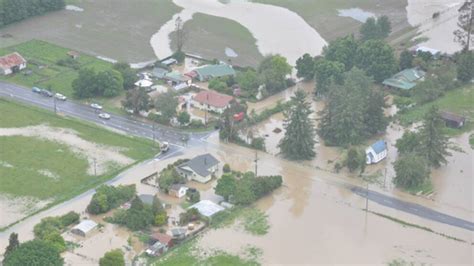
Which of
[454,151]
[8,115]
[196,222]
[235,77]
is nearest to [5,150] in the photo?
[8,115]

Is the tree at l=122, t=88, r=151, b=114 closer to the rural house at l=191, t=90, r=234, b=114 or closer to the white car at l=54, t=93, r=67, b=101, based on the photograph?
the rural house at l=191, t=90, r=234, b=114

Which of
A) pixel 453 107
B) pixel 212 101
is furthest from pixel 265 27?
pixel 453 107

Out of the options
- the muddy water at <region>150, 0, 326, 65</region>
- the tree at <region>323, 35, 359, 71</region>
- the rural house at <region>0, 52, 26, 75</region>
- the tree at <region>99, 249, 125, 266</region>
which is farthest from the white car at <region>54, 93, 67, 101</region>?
the tree at <region>99, 249, 125, 266</region>

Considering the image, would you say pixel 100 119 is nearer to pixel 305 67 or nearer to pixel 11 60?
pixel 11 60

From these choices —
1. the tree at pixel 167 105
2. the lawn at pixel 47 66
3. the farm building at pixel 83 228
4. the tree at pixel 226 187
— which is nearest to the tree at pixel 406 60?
the tree at pixel 167 105

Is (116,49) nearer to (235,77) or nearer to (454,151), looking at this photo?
(235,77)

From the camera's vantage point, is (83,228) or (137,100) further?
(137,100)
